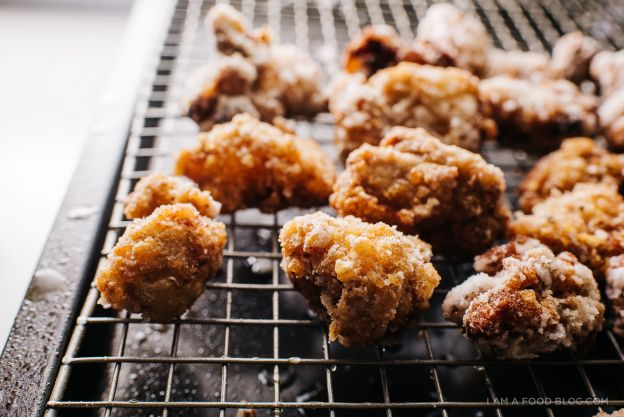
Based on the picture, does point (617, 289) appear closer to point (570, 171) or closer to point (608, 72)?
point (570, 171)

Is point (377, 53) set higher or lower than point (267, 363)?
higher

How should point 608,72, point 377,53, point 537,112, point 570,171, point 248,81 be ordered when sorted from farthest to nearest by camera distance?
point 608,72 < point 377,53 < point 537,112 < point 248,81 < point 570,171

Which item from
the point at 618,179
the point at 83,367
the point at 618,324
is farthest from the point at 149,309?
the point at 618,179

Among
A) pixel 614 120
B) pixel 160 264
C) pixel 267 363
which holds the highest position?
pixel 160 264

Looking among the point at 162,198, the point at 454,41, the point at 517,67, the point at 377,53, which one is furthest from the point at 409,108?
the point at 162,198

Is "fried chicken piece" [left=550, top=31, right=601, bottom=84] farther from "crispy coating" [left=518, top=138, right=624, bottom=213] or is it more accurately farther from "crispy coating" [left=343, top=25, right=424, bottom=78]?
"crispy coating" [left=343, top=25, right=424, bottom=78]

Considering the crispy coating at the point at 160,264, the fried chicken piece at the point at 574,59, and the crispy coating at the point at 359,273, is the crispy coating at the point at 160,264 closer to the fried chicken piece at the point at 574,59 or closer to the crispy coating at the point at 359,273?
the crispy coating at the point at 359,273

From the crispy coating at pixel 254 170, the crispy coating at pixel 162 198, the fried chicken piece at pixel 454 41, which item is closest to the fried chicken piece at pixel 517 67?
the fried chicken piece at pixel 454 41

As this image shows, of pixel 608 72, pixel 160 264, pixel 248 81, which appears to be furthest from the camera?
pixel 608 72
